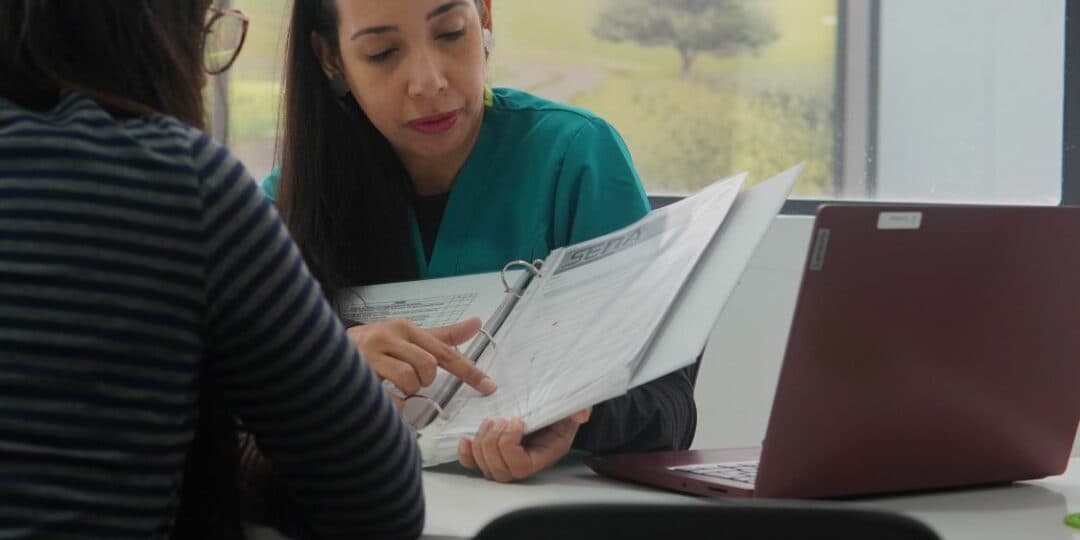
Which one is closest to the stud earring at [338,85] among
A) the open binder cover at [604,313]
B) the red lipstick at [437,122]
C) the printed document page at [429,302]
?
the red lipstick at [437,122]

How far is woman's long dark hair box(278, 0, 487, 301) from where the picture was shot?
1.46 meters

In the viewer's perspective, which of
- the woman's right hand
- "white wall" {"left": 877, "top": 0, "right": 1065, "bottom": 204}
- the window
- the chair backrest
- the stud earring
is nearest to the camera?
the chair backrest

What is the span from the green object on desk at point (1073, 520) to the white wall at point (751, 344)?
1.43 m

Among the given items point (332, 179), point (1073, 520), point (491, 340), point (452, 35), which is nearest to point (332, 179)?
point (332, 179)

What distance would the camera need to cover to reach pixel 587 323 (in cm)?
106

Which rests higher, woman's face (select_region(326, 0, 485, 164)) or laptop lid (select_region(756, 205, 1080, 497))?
woman's face (select_region(326, 0, 485, 164))

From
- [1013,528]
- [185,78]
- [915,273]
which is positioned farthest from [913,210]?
[185,78]

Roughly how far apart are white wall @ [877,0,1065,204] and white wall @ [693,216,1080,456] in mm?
337

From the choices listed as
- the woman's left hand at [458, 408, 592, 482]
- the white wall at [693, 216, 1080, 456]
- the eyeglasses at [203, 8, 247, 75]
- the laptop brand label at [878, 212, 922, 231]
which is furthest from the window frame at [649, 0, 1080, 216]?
the eyeglasses at [203, 8, 247, 75]

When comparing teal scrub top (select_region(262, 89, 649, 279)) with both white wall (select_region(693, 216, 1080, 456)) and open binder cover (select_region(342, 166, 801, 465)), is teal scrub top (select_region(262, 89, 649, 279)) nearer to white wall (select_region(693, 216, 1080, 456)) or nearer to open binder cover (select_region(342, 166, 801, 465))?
open binder cover (select_region(342, 166, 801, 465))

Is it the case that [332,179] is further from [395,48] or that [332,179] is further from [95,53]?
[95,53]

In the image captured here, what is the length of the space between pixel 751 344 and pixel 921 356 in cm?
149

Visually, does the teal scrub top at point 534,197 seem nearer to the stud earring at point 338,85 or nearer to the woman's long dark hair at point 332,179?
the woman's long dark hair at point 332,179

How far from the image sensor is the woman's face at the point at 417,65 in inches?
54.7
